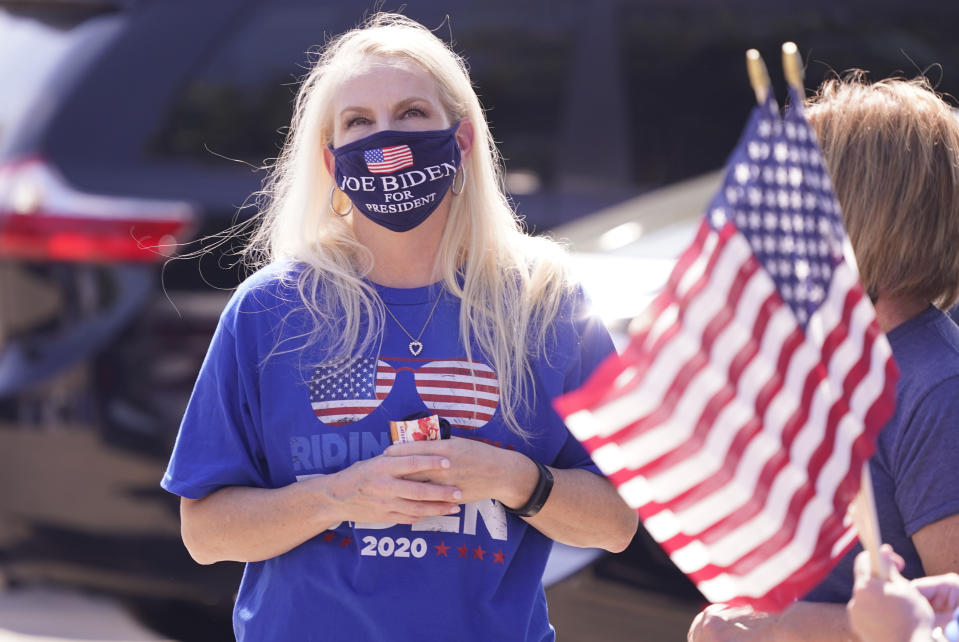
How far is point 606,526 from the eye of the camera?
7.67 feet

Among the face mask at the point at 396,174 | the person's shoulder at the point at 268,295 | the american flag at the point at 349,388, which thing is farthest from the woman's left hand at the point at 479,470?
the face mask at the point at 396,174

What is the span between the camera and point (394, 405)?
2.23 m

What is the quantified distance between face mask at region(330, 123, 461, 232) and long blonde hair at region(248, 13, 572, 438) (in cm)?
7

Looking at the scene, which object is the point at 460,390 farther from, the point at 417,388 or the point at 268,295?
the point at 268,295

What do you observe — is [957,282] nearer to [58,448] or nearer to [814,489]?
[814,489]

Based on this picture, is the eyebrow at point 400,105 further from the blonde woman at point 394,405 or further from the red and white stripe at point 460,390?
the red and white stripe at point 460,390

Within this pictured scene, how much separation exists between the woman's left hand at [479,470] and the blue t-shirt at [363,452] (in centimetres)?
7

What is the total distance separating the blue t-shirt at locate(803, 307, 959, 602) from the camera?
76.6 inches

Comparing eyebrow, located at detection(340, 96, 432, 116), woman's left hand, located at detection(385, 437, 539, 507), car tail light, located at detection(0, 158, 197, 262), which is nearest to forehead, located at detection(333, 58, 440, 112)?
eyebrow, located at detection(340, 96, 432, 116)

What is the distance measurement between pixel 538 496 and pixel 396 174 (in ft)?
Answer: 2.08

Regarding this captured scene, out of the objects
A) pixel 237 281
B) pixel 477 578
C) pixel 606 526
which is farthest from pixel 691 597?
pixel 237 281

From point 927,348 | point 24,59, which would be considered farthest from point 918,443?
point 24,59

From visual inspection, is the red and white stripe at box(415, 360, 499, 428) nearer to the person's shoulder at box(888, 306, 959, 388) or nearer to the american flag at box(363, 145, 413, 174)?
the american flag at box(363, 145, 413, 174)

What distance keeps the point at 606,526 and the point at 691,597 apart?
0.81 m
